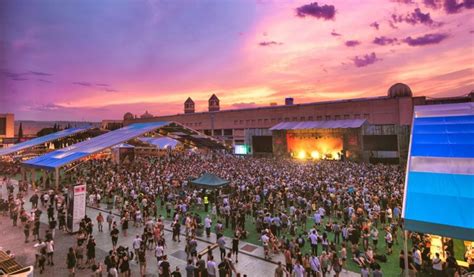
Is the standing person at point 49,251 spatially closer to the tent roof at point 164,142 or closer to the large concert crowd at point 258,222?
the large concert crowd at point 258,222

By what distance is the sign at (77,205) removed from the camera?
49.3 ft

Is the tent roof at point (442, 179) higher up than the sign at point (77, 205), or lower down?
higher up

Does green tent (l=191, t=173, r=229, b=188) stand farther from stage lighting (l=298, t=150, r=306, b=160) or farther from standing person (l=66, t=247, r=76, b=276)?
stage lighting (l=298, t=150, r=306, b=160)

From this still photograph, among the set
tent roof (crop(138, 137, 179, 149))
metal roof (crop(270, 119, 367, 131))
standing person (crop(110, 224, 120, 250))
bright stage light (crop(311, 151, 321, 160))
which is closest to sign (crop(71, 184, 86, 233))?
standing person (crop(110, 224, 120, 250))

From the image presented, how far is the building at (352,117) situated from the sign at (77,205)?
3778 cm

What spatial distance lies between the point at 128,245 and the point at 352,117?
157 ft

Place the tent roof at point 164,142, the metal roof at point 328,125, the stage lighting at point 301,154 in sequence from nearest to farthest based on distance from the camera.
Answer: the tent roof at point 164,142 → the metal roof at point 328,125 → the stage lighting at point 301,154

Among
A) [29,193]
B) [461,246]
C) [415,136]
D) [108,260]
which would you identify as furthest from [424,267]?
[29,193]

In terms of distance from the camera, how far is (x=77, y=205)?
15.1 meters

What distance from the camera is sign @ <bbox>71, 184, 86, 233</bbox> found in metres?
15.0

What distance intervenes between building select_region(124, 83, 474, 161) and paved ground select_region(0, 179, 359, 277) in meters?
33.8

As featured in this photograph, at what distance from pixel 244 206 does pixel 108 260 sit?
29.4 feet

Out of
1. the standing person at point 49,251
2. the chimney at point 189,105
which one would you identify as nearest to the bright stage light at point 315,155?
the standing person at point 49,251

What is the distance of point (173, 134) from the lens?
38969 mm
